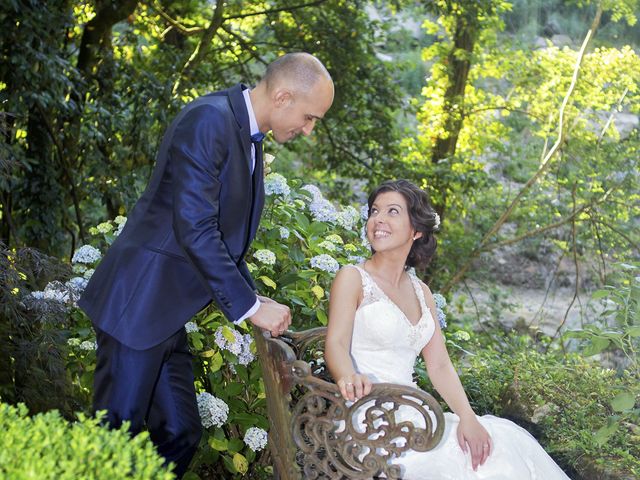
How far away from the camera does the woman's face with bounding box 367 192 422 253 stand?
10.1 ft

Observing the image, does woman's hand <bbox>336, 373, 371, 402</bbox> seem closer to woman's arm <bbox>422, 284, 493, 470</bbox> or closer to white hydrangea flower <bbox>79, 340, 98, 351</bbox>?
woman's arm <bbox>422, 284, 493, 470</bbox>

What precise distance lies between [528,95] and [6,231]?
5.09 metres

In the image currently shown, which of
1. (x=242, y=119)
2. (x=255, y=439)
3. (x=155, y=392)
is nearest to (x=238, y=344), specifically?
(x=255, y=439)

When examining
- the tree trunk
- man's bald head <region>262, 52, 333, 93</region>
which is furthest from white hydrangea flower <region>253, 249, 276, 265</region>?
the tree trunk

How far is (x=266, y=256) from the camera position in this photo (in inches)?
140

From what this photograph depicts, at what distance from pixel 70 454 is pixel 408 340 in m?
1.50

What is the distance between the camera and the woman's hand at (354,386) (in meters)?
2.55

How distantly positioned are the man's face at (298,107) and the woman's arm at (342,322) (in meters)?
0.54

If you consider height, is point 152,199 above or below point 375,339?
above

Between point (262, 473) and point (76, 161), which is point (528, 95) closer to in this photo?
point (76, 161)

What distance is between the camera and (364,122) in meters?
8.10

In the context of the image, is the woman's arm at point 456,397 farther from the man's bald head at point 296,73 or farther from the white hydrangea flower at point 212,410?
the man's bald head at point 296,73

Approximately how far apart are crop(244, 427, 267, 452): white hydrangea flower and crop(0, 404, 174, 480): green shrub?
4.79 ft

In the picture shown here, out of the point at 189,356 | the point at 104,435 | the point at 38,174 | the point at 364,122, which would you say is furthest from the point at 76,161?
the point at 104,435
